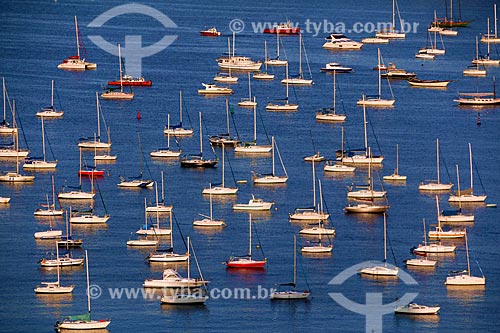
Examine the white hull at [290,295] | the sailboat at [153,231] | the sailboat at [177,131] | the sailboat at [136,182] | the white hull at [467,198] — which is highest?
the sailboat at [177,131]

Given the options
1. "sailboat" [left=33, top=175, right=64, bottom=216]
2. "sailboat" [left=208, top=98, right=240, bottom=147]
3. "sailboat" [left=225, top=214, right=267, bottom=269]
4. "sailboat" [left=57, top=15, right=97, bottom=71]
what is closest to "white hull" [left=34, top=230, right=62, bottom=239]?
"sailboat" [left=33, top=175, right=64, bottom=216]

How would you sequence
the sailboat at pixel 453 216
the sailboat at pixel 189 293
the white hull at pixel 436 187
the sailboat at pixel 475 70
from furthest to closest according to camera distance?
1. the sailboat at pixel 475 70
2. the white hull at pixel 436 187
3. the sailboat at pixel 453 216
4. the sailboat at pixel 189 293

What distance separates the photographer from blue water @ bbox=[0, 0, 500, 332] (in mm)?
72375

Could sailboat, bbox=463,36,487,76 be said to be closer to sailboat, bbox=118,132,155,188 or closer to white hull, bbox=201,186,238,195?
sailboat, bbox=118,132,155,188

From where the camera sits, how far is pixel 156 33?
493ft

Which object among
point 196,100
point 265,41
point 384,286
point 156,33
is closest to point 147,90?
point 196,100

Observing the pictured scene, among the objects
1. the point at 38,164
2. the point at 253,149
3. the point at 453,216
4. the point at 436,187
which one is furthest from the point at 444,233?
the point at 38,164

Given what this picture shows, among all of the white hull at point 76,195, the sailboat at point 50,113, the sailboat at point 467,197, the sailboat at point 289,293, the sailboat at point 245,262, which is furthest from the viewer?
the sailboat at point 50,113

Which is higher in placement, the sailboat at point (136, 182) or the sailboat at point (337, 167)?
the sailboat at point (136, 182)

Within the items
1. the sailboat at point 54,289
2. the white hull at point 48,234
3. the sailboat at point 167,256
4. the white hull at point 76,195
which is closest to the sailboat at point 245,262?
the sailboat at point 167,256

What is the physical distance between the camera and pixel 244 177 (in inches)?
3634

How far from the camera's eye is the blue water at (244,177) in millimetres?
72375

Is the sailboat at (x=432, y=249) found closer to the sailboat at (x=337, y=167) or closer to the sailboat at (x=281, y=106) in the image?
the sailboat at (x=337, y=167)

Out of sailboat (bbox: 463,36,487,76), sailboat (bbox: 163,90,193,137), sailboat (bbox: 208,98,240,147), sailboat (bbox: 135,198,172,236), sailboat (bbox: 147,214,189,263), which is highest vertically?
sailboat (bbox: 163,90,193,137)
